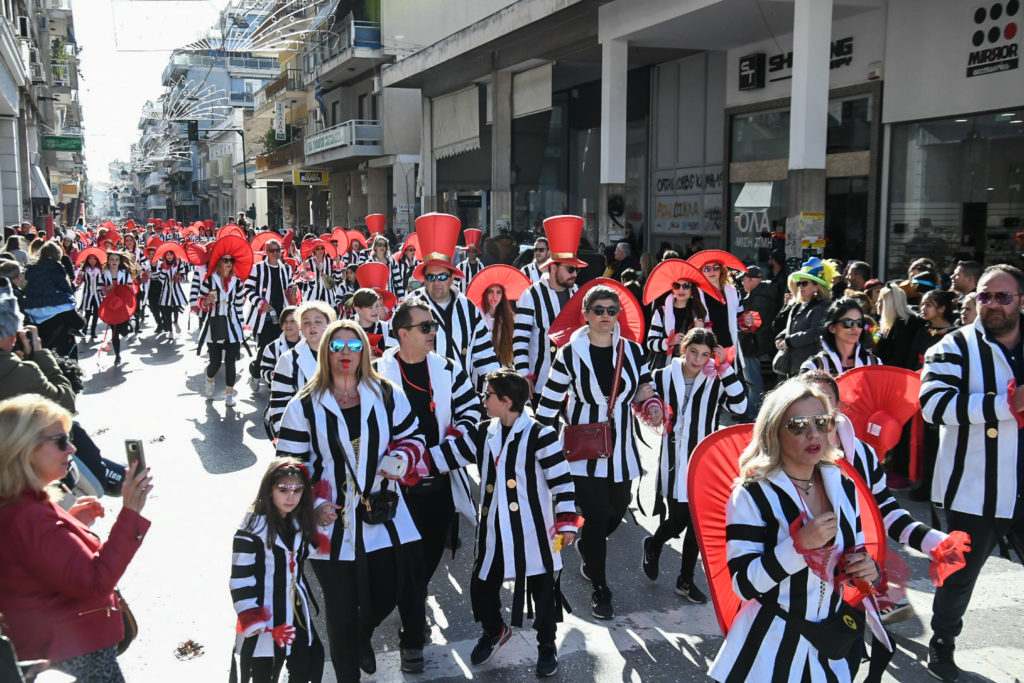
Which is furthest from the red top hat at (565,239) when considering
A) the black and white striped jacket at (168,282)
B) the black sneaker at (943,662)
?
the black and white striped jacket at (168,282)

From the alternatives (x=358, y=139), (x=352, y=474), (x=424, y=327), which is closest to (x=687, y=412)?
(x=424, y=327)

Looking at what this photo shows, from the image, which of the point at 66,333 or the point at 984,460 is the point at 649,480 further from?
the point at 66,333

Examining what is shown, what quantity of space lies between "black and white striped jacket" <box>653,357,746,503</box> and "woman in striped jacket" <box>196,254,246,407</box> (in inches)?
280

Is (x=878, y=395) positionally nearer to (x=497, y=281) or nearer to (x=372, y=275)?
(x=497, y=281)

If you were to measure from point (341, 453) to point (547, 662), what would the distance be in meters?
1.50

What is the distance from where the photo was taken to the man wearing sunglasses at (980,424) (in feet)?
14.4

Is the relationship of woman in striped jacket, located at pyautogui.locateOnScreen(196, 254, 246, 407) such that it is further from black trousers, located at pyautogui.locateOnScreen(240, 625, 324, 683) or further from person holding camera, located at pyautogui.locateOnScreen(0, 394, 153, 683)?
person holding camera, located at pyautogui.locateOnScreen(0, 394, 153, 683)

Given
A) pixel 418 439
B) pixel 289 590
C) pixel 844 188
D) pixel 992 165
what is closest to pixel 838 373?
pixel 418 439

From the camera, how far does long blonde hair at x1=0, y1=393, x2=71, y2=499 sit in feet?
9.48

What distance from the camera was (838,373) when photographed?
19.1 ft

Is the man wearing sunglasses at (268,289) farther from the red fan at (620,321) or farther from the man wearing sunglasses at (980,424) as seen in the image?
the man wearing sunglasses at (980,424)

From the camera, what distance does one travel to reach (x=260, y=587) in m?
3.58

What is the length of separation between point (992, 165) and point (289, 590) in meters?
13.7

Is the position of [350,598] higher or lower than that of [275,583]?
lower
